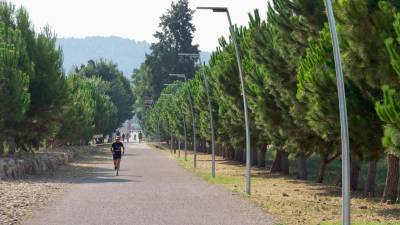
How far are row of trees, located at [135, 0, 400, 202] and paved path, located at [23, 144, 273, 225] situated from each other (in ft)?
11.1

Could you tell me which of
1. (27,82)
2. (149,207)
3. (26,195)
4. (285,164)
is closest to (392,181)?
(149,207)

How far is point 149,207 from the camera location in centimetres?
1931

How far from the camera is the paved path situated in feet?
53.0

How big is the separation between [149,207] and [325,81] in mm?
5652

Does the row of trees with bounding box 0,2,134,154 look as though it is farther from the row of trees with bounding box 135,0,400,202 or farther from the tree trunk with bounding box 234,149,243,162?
the tree trunk with bounding box 234,149,243,162

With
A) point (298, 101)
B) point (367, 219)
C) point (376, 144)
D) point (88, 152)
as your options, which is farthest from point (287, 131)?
point (88, 152)

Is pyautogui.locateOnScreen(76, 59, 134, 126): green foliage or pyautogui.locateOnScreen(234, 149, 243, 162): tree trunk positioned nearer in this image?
pyautogui.locateOnScreen(234, 149, 243, 162): tree trunk

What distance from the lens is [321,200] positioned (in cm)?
2303

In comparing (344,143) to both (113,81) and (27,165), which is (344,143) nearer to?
(27,165)

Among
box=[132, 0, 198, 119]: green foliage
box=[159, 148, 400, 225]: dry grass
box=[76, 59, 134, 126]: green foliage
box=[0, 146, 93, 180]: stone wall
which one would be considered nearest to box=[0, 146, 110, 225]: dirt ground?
box=[0, 146, 93, 180]: stone wall

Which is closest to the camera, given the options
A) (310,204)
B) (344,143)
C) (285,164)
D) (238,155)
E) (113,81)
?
(344,143)

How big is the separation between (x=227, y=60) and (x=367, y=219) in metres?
27.4

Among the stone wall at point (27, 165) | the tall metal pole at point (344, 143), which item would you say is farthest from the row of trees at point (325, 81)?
the stone wall at point (27, 165)

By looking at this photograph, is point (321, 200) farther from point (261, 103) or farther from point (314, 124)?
point (261, 103)
